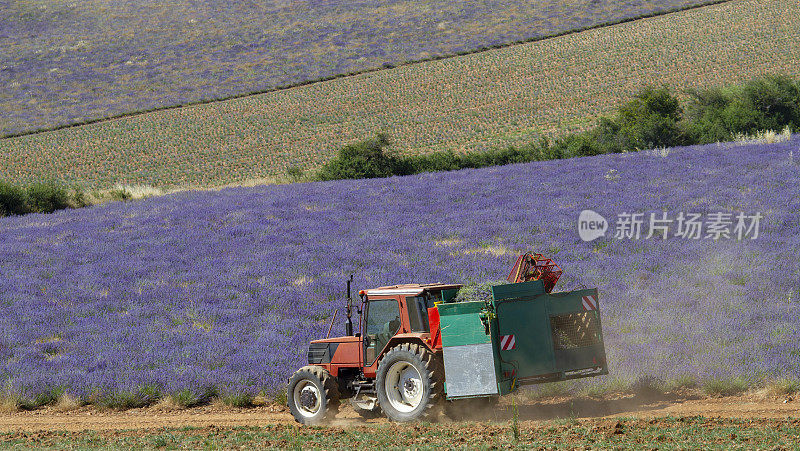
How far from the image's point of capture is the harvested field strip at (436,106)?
49.1 metres

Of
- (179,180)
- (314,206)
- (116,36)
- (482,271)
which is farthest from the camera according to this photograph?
(116,36)

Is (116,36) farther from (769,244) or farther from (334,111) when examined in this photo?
(769,244)

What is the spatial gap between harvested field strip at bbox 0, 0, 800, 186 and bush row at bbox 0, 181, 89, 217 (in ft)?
45.7

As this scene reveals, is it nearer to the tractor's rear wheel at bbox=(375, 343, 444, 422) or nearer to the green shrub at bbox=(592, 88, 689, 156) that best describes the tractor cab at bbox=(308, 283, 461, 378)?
the tractor's rear wheel at bbox=(375, 343, 444, 422)

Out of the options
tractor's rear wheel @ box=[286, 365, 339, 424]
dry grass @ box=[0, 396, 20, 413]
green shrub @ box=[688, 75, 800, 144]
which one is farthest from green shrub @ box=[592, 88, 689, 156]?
dry grass @ box=[0, 396, 20, 413]

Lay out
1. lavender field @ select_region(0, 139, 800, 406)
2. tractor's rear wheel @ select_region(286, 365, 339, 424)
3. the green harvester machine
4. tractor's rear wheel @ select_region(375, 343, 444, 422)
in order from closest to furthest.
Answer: the green harvester machine, tractor's rear wheel @ select_region(375, 343, 444, 422), tractor's rear wheel @ select_region(286, 365, 339, 424), lavender field @ select_region(0, 139, 800, 406)

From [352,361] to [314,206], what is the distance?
13.1m

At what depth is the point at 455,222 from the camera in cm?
1966

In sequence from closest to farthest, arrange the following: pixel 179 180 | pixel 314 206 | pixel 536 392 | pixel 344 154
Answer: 1. pixel 536 392
2. pixel 314 206
3. pixel 344 154
4. pixel 179 180

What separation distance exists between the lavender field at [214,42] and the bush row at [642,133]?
116 feet

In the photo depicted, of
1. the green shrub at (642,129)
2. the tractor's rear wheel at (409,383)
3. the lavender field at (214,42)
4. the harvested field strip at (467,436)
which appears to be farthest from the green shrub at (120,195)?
the lavender field at (214,42)

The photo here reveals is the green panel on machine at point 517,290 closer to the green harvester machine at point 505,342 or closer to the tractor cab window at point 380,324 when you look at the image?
the green harvester machine at point 505,342

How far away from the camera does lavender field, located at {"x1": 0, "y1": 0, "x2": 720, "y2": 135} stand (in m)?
Answer: 68.8

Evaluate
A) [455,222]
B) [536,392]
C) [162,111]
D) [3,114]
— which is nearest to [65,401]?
[536,392]
